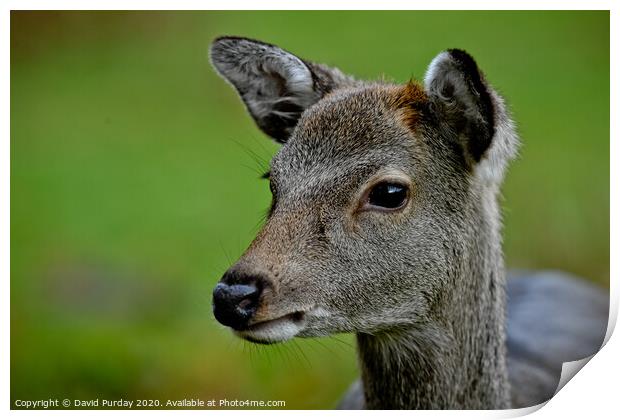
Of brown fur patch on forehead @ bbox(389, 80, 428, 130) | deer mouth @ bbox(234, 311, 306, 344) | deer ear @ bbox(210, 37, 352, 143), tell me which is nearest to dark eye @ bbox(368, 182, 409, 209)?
brown fur patch on forehead @ bbox(389, 80, 428, 130)

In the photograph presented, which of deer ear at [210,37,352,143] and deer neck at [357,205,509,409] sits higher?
deer ear at [210,37,352,143]

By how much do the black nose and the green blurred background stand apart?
1065 millimetres

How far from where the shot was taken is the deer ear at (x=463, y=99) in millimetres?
3768

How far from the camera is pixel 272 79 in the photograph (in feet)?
14.8

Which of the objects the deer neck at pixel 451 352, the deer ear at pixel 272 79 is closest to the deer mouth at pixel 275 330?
the deer neck at pixel 451 352

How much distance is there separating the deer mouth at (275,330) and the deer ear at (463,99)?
1.06 metres

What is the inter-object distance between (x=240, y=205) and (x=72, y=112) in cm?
134

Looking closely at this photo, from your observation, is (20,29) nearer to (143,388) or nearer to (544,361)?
(143,388)

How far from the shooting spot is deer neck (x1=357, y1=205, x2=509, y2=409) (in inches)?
161

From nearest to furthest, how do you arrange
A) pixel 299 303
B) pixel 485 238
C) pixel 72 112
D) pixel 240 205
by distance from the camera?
pixel 299 303 < pixel 485 238 < pixel 72 112 < pixel 240 205

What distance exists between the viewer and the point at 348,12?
4906 millimetres

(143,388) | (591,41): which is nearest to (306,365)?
(143,388)

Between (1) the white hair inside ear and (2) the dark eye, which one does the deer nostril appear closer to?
(2) the dark eye

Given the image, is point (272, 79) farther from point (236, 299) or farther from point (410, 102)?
point (236, 299)
